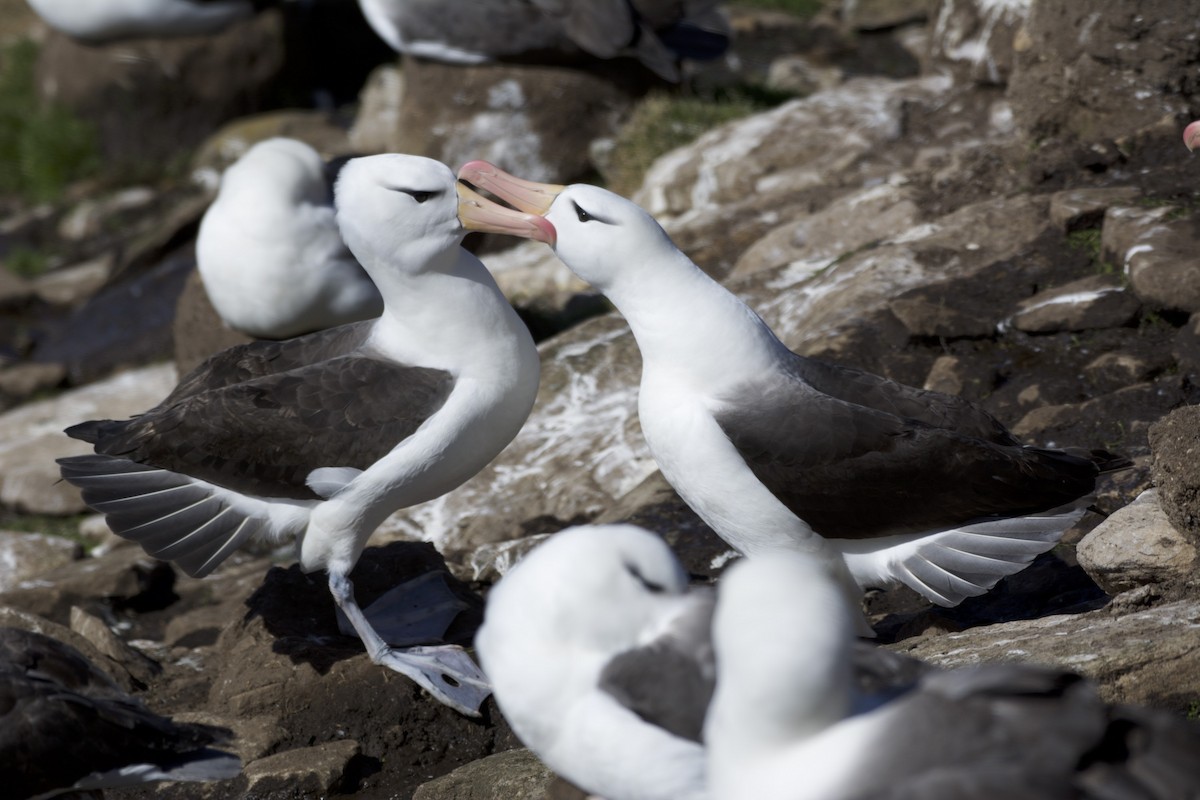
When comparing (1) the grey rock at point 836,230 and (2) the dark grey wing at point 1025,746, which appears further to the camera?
(1) the grey rock at point 836,230

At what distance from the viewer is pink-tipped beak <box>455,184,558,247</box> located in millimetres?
5312

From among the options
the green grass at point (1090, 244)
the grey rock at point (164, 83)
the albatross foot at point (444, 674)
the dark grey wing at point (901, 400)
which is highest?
the dark grey wing at point (901, 400)

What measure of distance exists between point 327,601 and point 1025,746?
4056mm

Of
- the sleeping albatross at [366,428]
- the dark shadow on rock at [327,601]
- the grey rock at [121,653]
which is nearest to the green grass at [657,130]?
the dark shadow on rock at [327,601]

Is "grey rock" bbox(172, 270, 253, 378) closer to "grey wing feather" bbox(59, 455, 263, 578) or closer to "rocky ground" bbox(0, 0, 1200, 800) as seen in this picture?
"rocky ground" bbox(0, 0, 1200, 800)

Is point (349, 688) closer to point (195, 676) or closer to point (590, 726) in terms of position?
point (195, 676)

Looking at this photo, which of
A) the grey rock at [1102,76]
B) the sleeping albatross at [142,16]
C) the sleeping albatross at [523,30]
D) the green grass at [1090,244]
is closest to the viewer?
the green grass at [1090,244]

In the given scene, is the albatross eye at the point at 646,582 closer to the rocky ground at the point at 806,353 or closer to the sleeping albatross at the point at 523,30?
the rocky ground at the point at 806,353

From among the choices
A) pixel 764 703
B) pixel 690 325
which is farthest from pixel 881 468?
pixel 764 703

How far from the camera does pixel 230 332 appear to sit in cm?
900

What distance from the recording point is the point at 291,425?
18.8ft

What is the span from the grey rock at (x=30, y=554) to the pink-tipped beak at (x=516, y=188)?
13.7 feet

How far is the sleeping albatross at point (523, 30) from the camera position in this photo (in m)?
11.5

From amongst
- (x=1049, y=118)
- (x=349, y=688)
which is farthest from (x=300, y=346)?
(x=1049, y=118)
